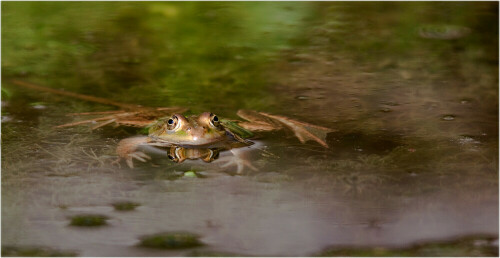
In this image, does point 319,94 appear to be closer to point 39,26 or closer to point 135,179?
point 135,179

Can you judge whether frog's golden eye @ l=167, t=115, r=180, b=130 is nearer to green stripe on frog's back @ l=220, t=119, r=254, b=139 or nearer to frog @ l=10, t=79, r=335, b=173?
frog @ l=10, t=79, r=335, b=173

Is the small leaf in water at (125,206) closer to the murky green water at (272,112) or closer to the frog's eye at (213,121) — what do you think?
the murky green water at (272,112)

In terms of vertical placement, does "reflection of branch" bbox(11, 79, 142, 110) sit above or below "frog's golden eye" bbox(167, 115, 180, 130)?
above

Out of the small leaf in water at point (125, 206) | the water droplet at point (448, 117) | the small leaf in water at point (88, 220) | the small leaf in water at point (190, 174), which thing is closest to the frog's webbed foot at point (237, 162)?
the small leaf in water at point (190, 174)

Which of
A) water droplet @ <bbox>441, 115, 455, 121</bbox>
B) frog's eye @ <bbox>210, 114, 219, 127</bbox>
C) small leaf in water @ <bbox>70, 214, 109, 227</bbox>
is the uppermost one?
water droplet @ <bbox>441, 115, 455, 121</bbox>

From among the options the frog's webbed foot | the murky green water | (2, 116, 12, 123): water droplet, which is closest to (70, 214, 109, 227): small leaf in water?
the murky green water

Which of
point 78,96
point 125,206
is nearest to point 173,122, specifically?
point 125,206

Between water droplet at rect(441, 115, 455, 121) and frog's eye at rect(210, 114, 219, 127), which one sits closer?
frog's eye at rect(210, 114, 219, 127)
